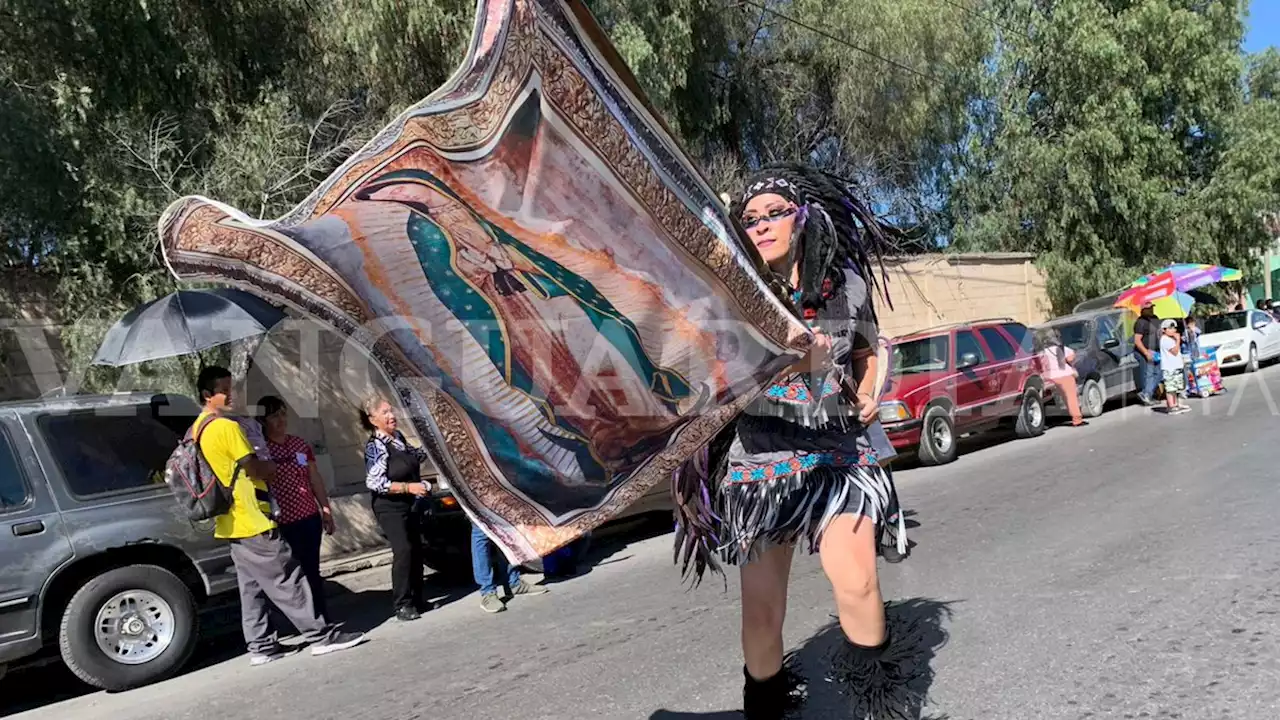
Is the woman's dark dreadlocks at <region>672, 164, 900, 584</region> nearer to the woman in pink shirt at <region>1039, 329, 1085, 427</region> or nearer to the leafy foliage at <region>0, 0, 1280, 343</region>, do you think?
the leafy foliage at <region>0, 0, 1280, 343</region>

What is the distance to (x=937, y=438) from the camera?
37.8 feet

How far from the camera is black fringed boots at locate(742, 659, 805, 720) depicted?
3.11m

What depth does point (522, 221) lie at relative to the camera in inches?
78.9

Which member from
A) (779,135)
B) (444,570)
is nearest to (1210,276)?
(779,135)

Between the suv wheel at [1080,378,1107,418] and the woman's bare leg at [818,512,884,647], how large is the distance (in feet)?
42.7

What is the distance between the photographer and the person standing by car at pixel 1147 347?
47.6ft

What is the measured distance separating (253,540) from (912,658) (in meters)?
4.21

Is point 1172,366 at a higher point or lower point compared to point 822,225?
lower

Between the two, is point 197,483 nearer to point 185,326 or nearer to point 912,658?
point 185,326

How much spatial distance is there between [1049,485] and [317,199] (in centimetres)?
816

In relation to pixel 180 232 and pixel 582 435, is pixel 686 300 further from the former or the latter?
pixel 180 232

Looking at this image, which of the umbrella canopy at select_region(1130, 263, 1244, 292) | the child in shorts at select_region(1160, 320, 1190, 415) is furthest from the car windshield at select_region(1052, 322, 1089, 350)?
the umbrella canopy at select_region(1130, 263, 1244, 292)

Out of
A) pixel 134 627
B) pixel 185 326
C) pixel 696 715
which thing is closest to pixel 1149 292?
pixel 696 715

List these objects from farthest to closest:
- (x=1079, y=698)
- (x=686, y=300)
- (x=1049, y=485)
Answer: (x=1049, y=485)
(x=1079, y=698)
(x=686, y=300)
